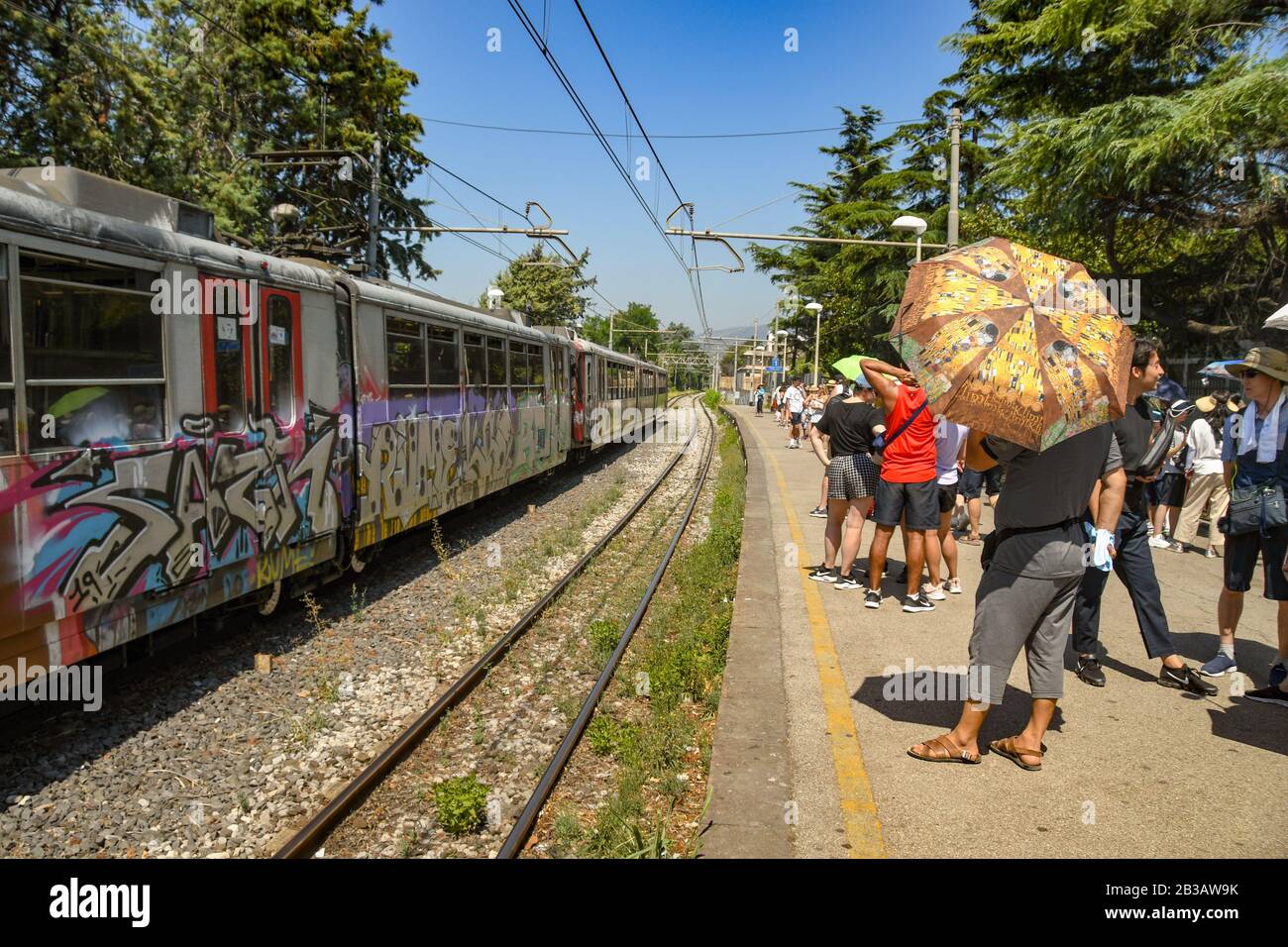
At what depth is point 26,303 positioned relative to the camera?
4.22 m

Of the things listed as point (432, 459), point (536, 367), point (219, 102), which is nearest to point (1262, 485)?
point (432, 459)

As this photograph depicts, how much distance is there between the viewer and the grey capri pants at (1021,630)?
394 centimetres

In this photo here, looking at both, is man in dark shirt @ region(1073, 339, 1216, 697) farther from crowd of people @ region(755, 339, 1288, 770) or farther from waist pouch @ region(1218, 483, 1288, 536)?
waist pouch @ region(1218, 483, 1288, 536)

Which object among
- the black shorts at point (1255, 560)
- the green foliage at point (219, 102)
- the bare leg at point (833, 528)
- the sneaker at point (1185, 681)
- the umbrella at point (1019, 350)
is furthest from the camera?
the green foliage at point (219, 102)

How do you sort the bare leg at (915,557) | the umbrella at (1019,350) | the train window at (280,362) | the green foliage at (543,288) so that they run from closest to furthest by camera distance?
the umbrella at (1019,350)
the train window at (280,362)
the bare leg at (915,557)
the green foliage at (543,288)

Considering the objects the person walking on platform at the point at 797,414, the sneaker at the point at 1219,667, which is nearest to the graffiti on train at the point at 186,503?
the sneaker at the point at 1219,667

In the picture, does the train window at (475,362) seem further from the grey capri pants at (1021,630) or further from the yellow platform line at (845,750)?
the grey capri pants at (1021,630)

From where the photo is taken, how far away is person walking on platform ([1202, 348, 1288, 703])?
4844mm

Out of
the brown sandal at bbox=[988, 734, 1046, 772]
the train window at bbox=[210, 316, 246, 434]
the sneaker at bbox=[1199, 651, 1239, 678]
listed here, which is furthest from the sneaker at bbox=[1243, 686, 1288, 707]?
the train window at bbox=[210, 316, 246, 434]

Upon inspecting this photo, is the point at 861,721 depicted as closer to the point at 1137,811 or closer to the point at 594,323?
the point at 1137,811

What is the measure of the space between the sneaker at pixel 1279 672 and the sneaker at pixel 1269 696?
0.05 m

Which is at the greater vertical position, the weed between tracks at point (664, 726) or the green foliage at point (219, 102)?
the green foliage at point (219, 102)

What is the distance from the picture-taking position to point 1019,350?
137 inches

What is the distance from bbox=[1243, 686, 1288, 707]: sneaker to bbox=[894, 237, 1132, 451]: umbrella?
257 cm
